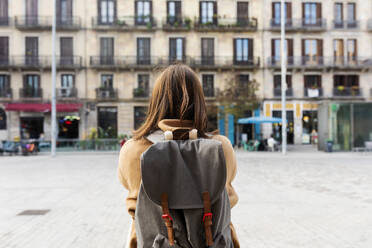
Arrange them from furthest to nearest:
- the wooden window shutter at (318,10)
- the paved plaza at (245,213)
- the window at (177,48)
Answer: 1. the wooden window shutter at (318,10)
2. the window at (177,48)
3. the paved plaza at (245,213)

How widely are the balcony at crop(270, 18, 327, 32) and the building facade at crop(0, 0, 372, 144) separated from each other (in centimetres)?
9

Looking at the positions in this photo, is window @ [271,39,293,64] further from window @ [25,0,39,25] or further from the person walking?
the person walking

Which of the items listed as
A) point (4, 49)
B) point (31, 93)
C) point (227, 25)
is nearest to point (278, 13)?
point (227, 25)

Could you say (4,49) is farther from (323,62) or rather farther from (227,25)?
(323,62)

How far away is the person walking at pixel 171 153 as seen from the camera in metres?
1.39

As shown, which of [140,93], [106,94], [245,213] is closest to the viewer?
[245,213]

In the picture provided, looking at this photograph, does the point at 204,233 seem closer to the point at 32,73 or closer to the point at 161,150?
the point at 161,150

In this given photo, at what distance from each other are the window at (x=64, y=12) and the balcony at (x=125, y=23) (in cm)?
227

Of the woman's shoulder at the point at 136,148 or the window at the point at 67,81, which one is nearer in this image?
the woman's shoulder at the point at 136,148

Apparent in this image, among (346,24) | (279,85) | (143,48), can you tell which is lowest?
(279,85)

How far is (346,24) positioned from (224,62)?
39.8 ft

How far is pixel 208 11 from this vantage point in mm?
31359

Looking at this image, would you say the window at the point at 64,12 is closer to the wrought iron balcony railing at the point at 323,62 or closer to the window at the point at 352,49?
the wrought iron balcony railing at the point at 323,62

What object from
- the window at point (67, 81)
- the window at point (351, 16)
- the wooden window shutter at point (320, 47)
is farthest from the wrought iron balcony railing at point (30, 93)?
the window at point (351, 16)
